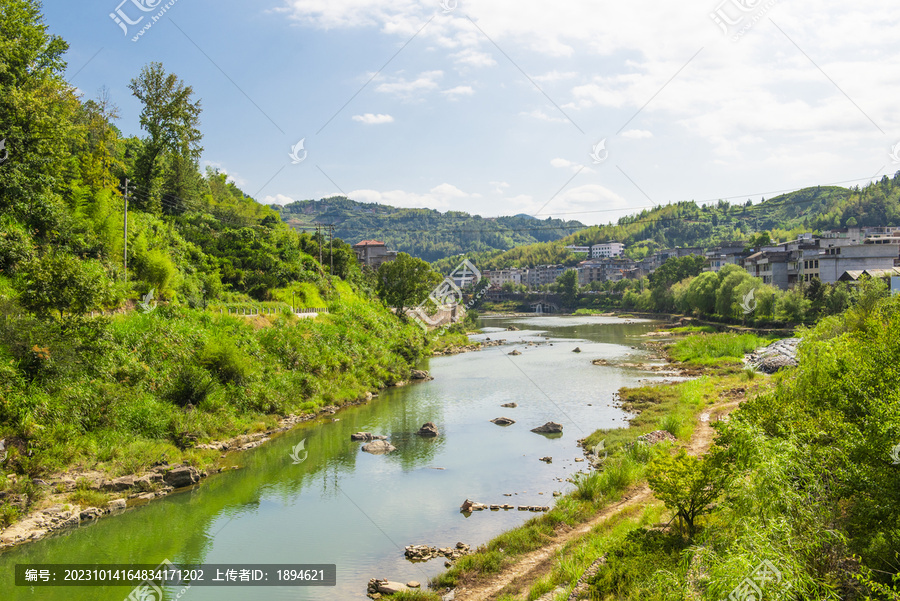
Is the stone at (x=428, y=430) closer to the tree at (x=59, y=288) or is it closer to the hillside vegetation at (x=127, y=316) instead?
the hillside vegetation at (x=127, y=316)

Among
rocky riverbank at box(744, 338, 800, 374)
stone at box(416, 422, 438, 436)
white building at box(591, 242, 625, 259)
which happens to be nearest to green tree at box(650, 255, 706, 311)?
rocky riverbank at box(744, 338, 800, 374)

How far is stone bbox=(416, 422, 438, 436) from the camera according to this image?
23078 mm

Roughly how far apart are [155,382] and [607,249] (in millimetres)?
171685

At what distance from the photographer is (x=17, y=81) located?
22859mm

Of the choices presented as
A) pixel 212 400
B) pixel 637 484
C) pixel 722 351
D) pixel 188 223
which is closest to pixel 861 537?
pixel 637 484

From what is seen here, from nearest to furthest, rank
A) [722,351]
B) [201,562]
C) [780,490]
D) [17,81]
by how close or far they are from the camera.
→ [780,490] → [201,562] → [17,81] → [722,351]

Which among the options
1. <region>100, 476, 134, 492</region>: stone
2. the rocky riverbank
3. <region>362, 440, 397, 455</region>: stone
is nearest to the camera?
<region>100, 476, 134, 492</region>: stone

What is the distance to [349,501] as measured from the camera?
16.2 meters

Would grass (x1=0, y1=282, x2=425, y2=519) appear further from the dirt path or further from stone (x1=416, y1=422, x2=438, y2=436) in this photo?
the dirt path

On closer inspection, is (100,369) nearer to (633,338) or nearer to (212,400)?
(212,400)

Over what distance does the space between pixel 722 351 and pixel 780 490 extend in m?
37.7

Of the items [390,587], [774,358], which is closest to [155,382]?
[390,587]

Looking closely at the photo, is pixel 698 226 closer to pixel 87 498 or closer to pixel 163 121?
pixel 163 121

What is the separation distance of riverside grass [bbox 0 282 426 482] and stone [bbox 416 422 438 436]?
5.78 m
